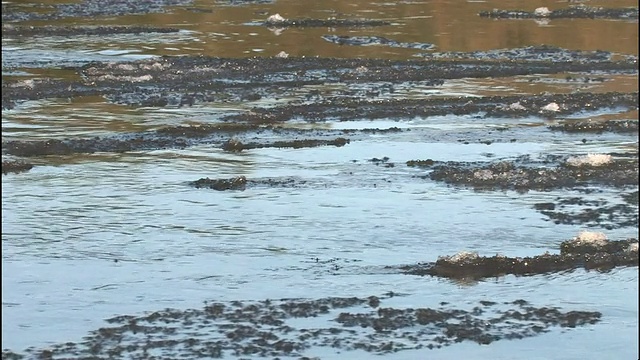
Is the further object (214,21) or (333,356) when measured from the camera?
(214,21)

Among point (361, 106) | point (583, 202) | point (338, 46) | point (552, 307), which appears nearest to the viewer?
point (552, 307)

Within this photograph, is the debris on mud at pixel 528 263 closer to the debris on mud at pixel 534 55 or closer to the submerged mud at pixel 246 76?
the submerged mud at pixel 246 76

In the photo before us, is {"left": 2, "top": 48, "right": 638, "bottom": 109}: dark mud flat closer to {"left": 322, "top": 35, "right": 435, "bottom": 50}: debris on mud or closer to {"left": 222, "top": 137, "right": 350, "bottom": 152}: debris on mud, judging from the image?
{"left": 322, "top": 35, "right": 435, "bottom": 50}: debris on mud

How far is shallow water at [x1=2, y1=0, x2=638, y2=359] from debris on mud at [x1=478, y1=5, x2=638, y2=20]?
9723 mm

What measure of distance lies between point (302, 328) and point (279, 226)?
3633 mm

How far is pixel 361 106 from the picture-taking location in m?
20.5

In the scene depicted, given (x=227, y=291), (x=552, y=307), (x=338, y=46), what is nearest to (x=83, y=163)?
(x=227, y=291)

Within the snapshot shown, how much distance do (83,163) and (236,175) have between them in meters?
2.09

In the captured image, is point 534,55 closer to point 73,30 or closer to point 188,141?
point 188,141

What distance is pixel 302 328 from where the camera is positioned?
394 inches

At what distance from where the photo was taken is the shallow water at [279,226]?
1080 centimetres

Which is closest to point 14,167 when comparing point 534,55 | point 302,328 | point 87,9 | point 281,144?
point 281,144

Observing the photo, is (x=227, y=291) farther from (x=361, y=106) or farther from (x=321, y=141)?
(x=361, y=106)

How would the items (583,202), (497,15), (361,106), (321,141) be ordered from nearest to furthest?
(583,202) < (321,141) < (361,106) < (497,15)
